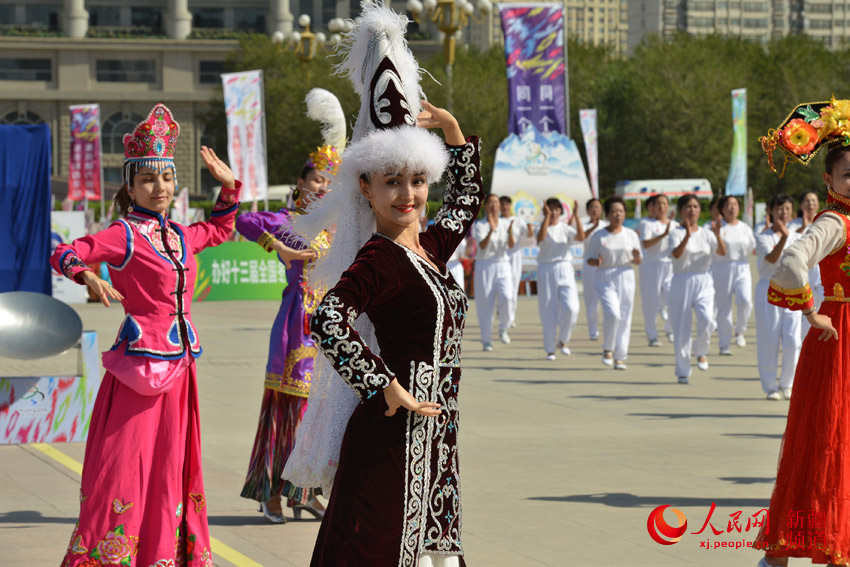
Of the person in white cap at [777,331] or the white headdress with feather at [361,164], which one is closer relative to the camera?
the white headdress with feather at [361,164]

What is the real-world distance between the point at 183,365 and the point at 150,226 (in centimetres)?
62

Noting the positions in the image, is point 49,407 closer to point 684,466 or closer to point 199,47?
point 684,466

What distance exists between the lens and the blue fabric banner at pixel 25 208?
9984 mm

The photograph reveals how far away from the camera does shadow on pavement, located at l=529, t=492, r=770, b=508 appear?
7.23m

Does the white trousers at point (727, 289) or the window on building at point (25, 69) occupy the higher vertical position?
the window on building at point (25, 69)

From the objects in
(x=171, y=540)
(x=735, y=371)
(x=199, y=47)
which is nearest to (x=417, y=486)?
(x=171, y=540)

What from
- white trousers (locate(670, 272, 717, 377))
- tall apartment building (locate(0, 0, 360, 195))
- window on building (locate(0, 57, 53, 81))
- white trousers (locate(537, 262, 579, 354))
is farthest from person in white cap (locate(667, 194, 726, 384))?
window on building (locate(0, 57, 53, 81))

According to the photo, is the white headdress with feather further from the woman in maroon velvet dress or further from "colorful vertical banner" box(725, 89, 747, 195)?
"colorful vertical banner" box(725, 89, 747, 195)

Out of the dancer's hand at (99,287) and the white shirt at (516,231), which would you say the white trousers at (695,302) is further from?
the dancer's hand at (99,287)

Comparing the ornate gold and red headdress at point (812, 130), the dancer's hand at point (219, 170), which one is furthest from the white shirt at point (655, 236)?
the dancer's hand at point (219, 170)

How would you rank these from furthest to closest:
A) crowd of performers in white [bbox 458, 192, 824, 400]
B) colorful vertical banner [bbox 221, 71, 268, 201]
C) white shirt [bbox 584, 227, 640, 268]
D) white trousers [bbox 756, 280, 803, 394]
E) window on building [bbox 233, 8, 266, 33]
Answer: window on building [bbox 233, 8, 266, 33]
colorful vertical banner [bbox 221, 71, 268, 201]
white shirt [bbox 584, 227, 640, 268]
crowd of performers in white [bbox 458, 192, 824, 400]
white trousers [bbox 756, 280, 803, 394]

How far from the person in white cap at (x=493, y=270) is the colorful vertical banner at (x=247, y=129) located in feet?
26.3

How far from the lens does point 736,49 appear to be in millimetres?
62750

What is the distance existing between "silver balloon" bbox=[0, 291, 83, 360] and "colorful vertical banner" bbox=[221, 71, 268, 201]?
15.3 metres
